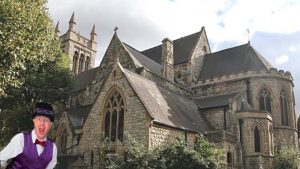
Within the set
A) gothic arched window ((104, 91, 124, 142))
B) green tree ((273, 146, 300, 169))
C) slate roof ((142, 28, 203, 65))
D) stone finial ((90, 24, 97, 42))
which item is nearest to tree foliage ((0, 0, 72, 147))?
gothic arched window ((104, 91, 124, 142))

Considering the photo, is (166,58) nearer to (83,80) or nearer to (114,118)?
(114,118)

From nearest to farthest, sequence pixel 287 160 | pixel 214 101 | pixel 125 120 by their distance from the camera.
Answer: pixel 125 120, pixel 287 160, pixel 214 101

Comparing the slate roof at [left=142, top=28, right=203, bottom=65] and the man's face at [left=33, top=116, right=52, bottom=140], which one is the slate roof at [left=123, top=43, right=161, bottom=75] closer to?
the slate roof at [left=142, top=28, right=203, bottom=65]

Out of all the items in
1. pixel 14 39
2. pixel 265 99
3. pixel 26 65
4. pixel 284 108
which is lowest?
pixel 284 108

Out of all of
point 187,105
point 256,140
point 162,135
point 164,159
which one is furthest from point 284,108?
point 164,159

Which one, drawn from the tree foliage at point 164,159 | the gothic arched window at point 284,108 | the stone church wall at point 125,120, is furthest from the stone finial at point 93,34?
the tree foliage at point 164,159

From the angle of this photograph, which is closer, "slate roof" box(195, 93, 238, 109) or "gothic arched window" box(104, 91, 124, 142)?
"gothic arched window" box(104, 91, 124, 142)

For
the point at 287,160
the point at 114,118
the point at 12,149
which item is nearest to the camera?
the point at 12,149

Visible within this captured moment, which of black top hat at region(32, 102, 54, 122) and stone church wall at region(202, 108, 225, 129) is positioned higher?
stone church wall at region(202, 108, 225, 129)

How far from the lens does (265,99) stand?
2781 centimetres

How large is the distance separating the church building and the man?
13362 millimetres

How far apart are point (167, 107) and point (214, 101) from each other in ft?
24.7

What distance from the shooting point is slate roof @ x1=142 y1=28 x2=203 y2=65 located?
32719 millimetres

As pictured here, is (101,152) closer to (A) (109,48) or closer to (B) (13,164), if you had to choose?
(A) (109,48)
